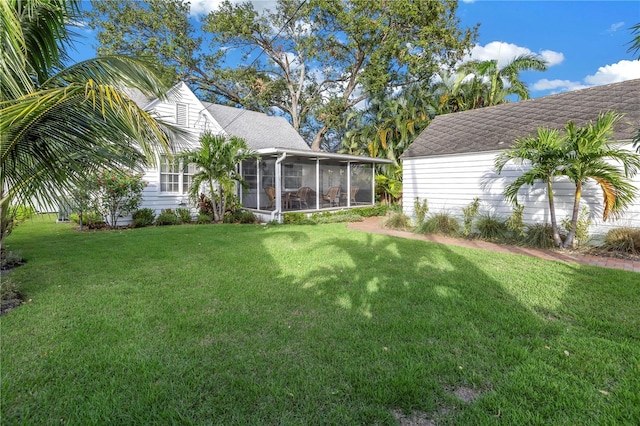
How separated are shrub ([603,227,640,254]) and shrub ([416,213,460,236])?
3128mm

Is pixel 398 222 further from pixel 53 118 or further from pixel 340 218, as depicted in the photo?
pixel 53 118

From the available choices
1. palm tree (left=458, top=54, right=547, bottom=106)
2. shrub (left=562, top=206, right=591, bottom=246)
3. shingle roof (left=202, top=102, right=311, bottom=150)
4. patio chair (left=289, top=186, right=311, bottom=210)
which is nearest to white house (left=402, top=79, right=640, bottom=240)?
shrub (left=562, top=206, right=591, bottom=246)

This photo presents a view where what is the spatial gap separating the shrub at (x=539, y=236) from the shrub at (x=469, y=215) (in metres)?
1.36

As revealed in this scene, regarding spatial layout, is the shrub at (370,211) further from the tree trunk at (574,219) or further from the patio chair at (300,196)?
the tree trunk at (574,219)

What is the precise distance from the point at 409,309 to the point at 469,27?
70.8 feet

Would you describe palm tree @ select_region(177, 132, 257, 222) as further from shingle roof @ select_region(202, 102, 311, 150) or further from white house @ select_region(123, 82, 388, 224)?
shingle roof @ select_region(202, 102, 311, 150)

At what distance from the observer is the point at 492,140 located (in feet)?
29.5

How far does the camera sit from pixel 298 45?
68.0 feet

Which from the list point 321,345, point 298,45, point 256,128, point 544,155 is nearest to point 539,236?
point 544,155

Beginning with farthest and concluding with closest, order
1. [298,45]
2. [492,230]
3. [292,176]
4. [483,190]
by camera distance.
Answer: [298,45], [292,176], [483,190], [492,230]

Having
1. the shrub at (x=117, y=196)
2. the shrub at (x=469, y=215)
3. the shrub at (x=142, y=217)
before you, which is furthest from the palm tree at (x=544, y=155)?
the shrub at (x=142, y=217)

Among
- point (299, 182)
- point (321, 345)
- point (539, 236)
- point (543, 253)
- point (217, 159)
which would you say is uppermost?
point (217, 159)

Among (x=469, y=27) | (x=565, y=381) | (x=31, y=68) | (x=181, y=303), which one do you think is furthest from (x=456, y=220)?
(x=469, y=27)

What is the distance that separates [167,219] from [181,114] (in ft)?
15.4
